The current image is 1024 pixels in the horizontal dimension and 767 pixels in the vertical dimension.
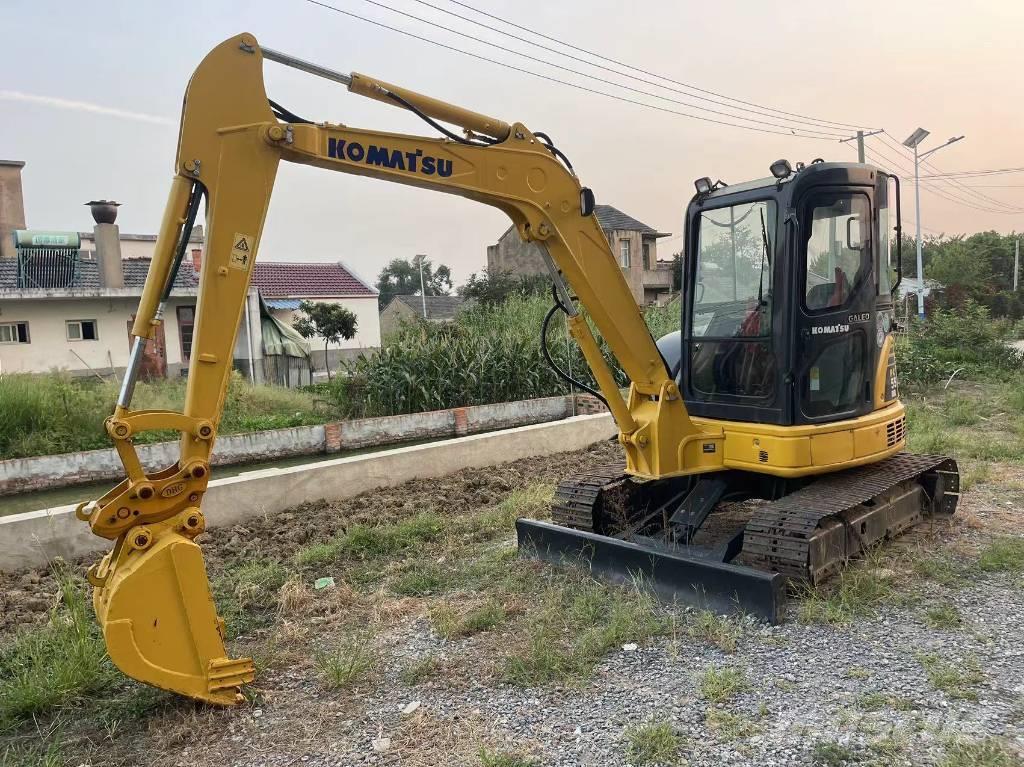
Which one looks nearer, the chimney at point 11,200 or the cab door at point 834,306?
the cab door at point 834,306

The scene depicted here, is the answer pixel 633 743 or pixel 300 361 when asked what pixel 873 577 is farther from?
pixel 300 361

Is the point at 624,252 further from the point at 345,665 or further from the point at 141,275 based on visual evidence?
the point at 345,665

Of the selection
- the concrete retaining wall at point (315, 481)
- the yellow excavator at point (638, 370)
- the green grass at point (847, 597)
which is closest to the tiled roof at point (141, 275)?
the concrete retaining wall at point (315, 481)

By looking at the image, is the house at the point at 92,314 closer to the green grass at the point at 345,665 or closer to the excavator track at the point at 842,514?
the green grass at the point at 345,665

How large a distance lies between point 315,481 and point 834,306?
4887 mm

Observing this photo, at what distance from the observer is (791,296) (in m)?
4.78

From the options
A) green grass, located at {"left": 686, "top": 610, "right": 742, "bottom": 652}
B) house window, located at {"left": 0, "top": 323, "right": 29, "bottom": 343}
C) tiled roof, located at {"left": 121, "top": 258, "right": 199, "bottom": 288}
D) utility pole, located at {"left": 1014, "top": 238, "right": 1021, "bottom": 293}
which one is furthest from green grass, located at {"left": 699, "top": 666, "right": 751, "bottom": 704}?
utility pole, located at {"left": 1014, "top": 238, "right": 1021, "bottom": 293}

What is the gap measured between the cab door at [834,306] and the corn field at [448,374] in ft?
23.6

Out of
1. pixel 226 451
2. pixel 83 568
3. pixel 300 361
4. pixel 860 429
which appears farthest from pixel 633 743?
pixel 300 361

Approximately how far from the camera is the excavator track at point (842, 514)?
14.6 ft

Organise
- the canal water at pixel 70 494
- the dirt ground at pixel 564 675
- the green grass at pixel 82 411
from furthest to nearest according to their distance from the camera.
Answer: the green grass at pixel 82 411, the canal water at pixel 70 494, the dirt ground at pixel 564 675

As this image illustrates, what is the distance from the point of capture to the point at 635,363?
5137 mm

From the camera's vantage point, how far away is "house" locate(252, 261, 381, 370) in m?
28.5

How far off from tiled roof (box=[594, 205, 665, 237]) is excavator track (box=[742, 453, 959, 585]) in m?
32.4
